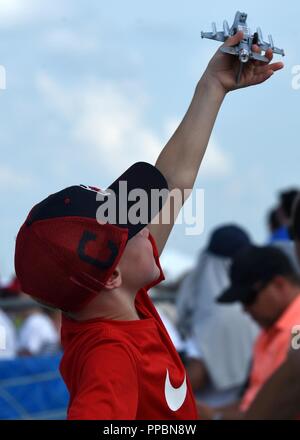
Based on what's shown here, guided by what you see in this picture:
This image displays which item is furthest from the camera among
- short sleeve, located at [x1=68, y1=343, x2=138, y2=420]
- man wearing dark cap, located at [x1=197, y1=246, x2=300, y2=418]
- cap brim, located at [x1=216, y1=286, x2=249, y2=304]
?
cap brim, located at [x1=216, y1=286, x2=249, y2=304]

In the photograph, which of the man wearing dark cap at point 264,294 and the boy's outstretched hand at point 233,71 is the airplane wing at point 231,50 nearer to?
the boy's outstretched hand at point 233,71

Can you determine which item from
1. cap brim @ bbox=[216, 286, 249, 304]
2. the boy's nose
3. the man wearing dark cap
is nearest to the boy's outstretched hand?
the boy's nose

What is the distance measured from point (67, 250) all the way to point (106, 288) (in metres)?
0.13

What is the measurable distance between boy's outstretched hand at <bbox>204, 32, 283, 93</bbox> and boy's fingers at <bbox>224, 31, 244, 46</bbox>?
0.34ft

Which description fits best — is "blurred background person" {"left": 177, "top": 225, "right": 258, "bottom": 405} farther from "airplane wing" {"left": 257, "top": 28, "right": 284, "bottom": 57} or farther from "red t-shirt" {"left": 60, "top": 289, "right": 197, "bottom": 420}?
"airplane wing" {"left": 257, "top": 28, "right": 284, "bottom": 57}

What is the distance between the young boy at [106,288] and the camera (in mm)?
1646

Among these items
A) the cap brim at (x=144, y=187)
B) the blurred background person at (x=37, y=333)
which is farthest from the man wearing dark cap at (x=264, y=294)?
the blurred background person at (x=37, y=333)

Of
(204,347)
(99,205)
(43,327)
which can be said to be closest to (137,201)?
(99,205)

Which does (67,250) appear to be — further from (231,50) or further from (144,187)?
(231,50)

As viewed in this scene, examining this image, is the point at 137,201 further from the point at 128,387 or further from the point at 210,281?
the point at 210,281

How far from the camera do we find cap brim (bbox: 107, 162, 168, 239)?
72.2 inches

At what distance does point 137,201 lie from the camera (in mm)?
1861

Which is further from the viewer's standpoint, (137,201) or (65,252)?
(137,201)
